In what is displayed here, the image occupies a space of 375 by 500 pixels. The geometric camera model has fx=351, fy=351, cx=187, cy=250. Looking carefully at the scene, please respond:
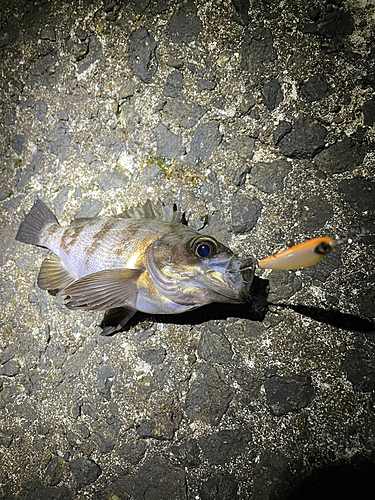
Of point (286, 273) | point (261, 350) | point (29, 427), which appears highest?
point (286, 273)

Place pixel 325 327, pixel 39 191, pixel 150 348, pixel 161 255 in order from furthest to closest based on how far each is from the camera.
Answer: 1. pixel 39 191
2. pixel 150 348
3. pixel 325 327
4. pixel 161 255

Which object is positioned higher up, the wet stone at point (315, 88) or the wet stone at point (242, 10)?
the wet stone at point (242, 10)

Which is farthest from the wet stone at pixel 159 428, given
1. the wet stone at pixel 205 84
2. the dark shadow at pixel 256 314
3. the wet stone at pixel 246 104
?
the wet stone at pixel 205 84

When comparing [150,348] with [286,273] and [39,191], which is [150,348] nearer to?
[286,273]

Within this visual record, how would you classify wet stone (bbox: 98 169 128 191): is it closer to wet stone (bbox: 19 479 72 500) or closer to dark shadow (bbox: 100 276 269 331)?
dark shadow (bbox: 100 276 269 331)

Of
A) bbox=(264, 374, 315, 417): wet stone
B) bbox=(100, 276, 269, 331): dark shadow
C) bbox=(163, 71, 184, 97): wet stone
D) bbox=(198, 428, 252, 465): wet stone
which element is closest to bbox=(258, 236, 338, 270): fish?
bbox=(100, 276, 269, 331): dark shadow

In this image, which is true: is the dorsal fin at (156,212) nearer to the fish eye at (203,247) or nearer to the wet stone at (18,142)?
the fish eye at (203,247)

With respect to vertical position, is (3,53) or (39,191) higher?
(3,53)

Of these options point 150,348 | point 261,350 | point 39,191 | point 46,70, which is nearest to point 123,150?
point 39,191

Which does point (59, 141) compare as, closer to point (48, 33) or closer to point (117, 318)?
point (48, 33)
